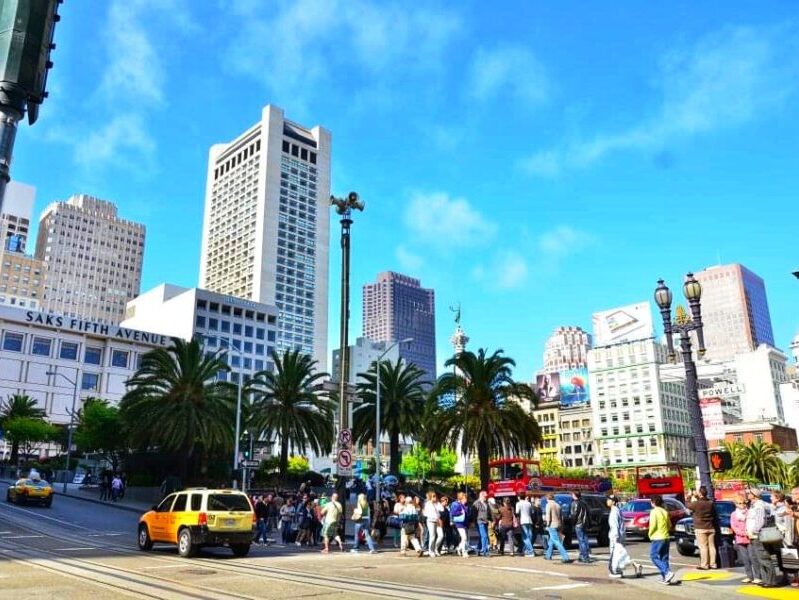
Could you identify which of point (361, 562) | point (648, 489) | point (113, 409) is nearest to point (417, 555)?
point (361, 562)

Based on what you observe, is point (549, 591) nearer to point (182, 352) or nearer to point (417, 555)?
point (417, 555)

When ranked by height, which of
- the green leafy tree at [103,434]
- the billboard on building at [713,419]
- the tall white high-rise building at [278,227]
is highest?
the tall white high-rise building at [278,227]

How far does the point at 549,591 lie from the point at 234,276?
171 m

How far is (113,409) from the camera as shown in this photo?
6625 cm

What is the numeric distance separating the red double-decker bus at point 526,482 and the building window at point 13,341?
88203 mm

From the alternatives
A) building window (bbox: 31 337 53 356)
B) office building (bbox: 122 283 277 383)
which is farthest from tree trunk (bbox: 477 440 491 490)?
office building (bbox: 122 283 277 383)

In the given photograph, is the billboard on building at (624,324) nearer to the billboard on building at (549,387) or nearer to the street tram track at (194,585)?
the billboard on building at (549,387)

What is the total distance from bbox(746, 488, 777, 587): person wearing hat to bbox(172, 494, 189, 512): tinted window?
13.3 m

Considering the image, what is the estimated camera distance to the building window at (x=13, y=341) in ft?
331

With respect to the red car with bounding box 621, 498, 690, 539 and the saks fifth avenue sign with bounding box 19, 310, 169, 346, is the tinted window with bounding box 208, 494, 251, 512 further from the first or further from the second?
the saks fifth avenue sign with bounding box 19, 310, 169, 346

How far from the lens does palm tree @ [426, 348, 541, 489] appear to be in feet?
133

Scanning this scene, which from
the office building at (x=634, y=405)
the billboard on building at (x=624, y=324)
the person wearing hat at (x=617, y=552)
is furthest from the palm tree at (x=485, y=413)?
the billboard on building at (x=624, y=324)

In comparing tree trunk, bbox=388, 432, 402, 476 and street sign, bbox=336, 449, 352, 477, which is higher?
tree trunk, bbox=388, 432, 402, 476

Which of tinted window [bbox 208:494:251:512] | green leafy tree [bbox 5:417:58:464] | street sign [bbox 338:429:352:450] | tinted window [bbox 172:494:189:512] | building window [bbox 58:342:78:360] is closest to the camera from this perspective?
tinted window [bbox 208:494:251:512]
